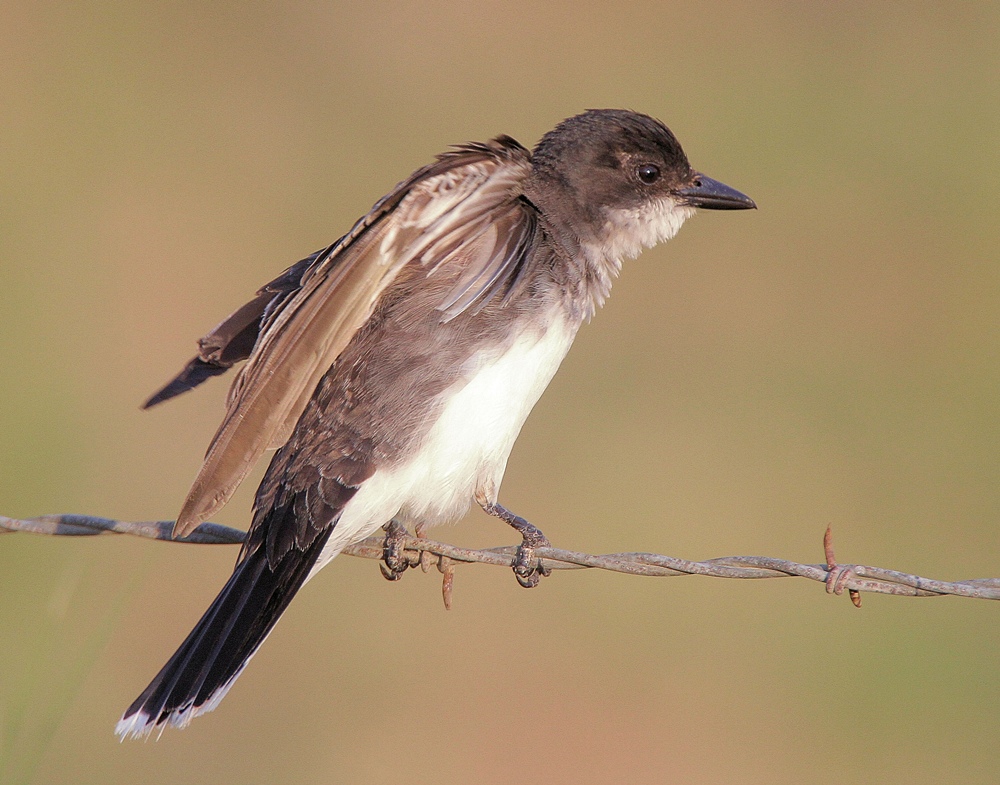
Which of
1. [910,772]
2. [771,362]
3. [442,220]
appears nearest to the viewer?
[442,220]

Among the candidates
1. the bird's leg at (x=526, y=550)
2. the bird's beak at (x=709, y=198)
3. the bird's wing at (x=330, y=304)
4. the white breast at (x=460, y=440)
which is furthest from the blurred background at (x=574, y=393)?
the bird's beak at (x=709, y=198)

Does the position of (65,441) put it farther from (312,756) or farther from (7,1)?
(7,1)

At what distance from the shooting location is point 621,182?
19.4 ft

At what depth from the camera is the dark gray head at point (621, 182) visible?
5746 millimetres

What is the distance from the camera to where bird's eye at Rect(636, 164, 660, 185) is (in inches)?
234

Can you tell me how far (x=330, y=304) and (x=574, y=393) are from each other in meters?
6.26

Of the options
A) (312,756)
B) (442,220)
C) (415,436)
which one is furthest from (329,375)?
(312,756)

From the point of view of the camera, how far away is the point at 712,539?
9.19m

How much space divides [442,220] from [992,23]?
12.4 meters

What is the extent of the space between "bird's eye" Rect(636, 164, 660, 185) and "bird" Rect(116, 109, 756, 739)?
0.30m

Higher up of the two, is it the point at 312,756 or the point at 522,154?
the point at 522,154

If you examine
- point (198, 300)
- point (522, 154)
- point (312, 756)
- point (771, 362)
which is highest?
point (771, 362)

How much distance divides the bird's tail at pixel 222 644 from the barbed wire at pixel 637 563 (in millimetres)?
208

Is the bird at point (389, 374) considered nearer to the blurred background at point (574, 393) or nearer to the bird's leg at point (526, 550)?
the bird's leg at point (526, 550)
